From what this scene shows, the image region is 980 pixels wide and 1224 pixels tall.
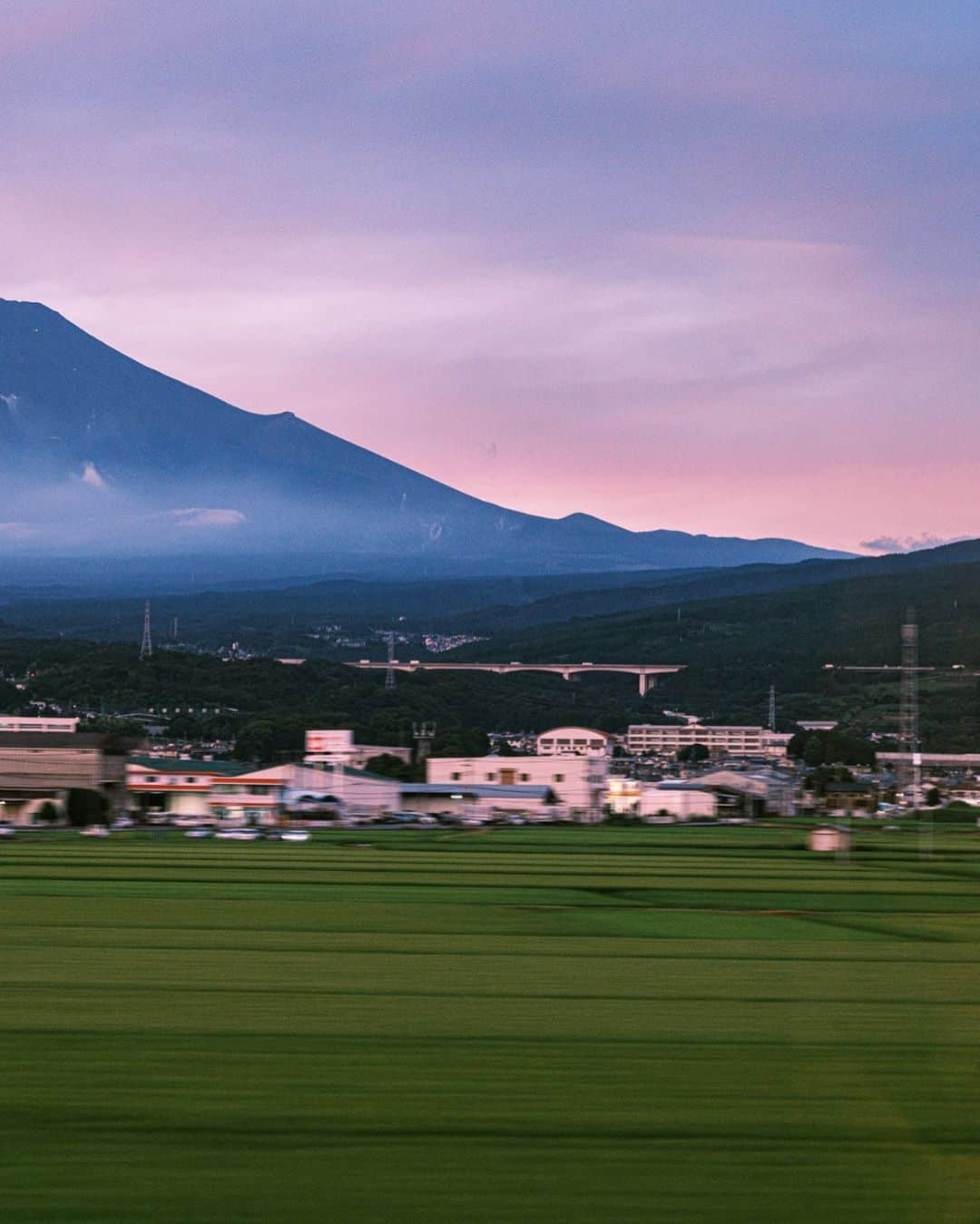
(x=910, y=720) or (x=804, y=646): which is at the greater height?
(x=804, y=646)

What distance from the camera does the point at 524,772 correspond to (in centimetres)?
4856

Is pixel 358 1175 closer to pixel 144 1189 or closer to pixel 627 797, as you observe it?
pixel 144 1189

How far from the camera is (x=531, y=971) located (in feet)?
40.8

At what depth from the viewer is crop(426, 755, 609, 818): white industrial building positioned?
47.9 m

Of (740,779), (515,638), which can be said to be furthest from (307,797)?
(515,638)

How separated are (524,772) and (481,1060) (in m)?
39.8

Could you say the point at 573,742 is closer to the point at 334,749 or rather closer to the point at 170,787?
the point at 334,749

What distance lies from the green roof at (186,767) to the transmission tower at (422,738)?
730cm

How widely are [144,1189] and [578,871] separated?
17731 millimetres

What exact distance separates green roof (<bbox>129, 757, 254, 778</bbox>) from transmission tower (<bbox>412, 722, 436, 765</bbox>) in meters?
7.30

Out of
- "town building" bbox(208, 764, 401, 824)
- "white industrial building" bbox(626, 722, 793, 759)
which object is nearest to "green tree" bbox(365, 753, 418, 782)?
"town building" bbox(208, 764, 401, 824)

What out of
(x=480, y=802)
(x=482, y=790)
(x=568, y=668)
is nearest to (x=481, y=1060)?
(x=480, y=802)

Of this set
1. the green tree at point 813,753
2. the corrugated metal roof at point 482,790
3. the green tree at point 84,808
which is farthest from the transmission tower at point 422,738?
the green tree at point 84,808

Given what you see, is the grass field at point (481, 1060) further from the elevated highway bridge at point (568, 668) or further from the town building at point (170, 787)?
the elevated highway bridge at point (568, 668)
